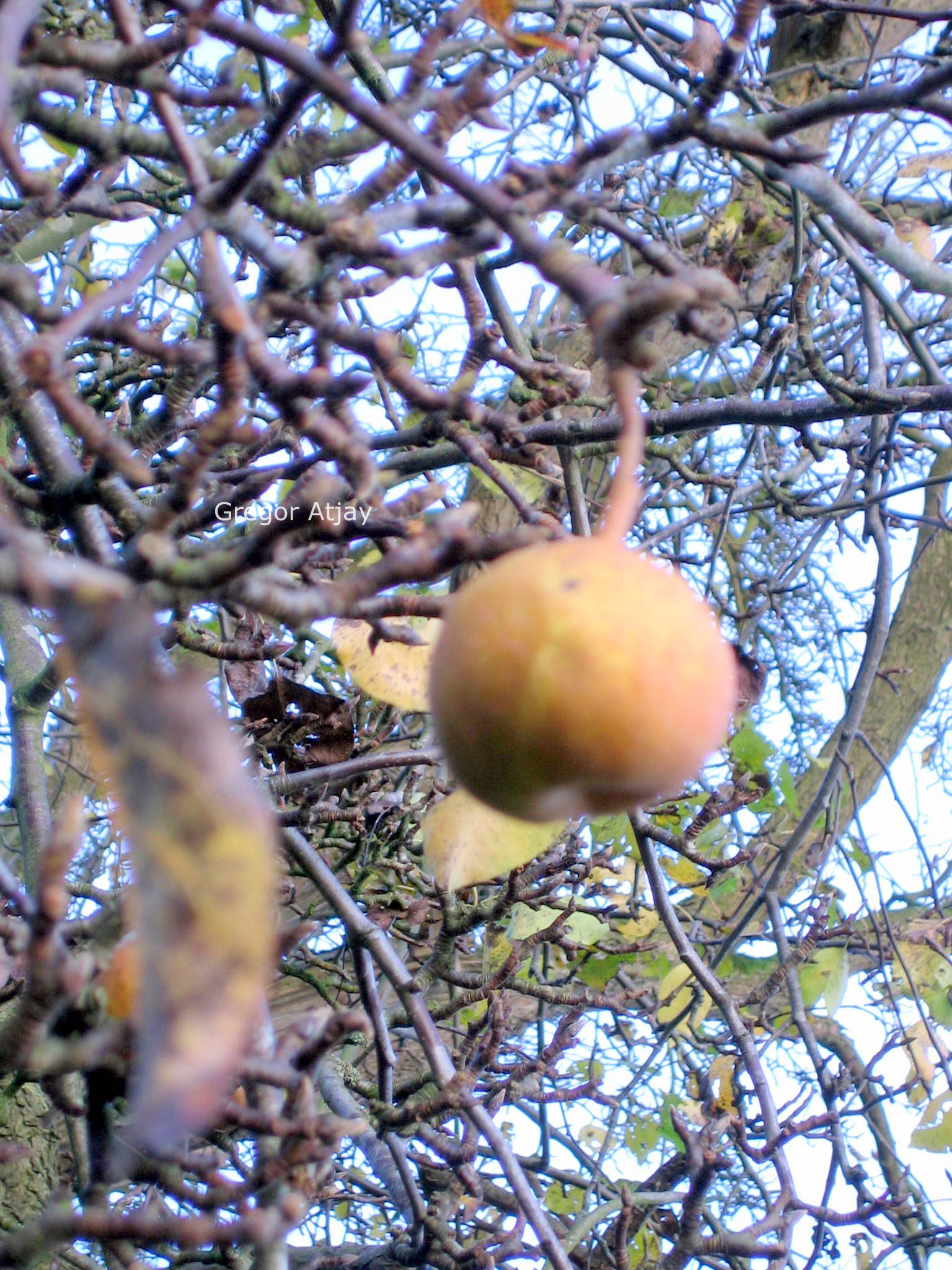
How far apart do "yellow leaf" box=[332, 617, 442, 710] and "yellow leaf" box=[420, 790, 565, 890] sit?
0.69ft

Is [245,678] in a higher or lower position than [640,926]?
higher

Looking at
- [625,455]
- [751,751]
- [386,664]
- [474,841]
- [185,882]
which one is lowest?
[185,882]

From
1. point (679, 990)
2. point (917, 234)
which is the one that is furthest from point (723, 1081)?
point (917, 234)

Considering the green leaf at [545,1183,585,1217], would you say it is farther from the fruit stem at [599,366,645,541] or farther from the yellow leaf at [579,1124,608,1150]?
the fruit stem at [599,366,645,541]

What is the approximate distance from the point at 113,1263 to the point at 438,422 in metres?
1.75

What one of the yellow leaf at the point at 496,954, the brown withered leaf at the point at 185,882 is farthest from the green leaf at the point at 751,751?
the brown withered leaf at the point at 185,882

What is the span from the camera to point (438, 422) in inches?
57.2

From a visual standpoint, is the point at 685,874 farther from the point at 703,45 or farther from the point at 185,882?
the point at 185,882

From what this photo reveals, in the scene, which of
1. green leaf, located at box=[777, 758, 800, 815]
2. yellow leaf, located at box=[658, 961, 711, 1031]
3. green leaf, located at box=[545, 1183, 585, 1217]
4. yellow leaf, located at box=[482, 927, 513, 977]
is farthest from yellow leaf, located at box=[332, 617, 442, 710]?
green leaf, located at box=[545, 1183, 585, 1217]

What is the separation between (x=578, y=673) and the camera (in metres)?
0.78

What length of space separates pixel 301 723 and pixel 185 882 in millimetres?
2125

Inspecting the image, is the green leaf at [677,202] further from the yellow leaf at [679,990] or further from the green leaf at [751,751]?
the yellow leaf at [679,990]

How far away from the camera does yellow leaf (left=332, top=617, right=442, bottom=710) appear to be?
152 centimetres

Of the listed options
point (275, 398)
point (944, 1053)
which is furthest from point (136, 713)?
point (944, 1053)
